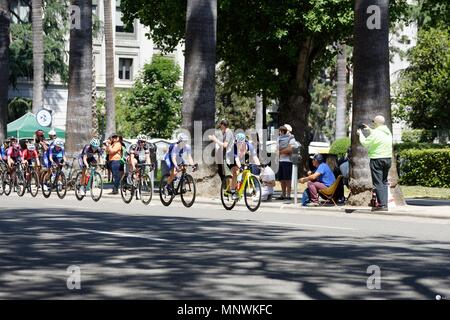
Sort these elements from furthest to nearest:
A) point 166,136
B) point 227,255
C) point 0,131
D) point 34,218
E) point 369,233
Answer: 1. point 166,136
2. point 0,131
3. point 34,218
4. point 369,233
5. point 227,255

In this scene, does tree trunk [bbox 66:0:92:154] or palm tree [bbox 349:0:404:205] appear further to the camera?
tree trunk [bbox 66:0:92:154]

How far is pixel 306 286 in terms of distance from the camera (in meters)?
10.2

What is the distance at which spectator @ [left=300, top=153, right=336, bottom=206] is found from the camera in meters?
24.6

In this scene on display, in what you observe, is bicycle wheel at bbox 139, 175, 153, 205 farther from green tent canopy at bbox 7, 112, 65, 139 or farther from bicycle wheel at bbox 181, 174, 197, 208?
green tent canopy at bbox 7, 112, 65, 139

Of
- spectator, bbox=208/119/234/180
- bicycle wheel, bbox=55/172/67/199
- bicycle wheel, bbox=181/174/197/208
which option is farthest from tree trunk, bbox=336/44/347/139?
bicycle wheel, bbox=181/174/197/208

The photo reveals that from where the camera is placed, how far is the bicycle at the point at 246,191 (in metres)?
22.9

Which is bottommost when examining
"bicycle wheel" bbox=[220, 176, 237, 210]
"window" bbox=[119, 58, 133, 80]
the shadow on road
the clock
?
the shadow on road

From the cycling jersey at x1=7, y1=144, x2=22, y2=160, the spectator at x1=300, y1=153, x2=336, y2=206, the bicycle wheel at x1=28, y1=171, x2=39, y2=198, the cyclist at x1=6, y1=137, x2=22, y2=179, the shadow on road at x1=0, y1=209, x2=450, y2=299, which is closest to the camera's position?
the shadow on road at x1=0, y1=209, x2=450, y2=299

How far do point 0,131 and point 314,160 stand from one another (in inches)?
819

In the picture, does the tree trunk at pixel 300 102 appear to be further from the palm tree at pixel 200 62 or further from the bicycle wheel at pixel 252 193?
the bicycle wheel at pixel 252 193

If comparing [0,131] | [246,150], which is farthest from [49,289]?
[0,131]

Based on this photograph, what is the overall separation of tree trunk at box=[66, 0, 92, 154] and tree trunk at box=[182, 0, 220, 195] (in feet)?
20.6

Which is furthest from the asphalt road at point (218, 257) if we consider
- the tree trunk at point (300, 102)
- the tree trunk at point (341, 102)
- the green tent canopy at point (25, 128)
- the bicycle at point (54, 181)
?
the tree trunk at point (341, 102)
